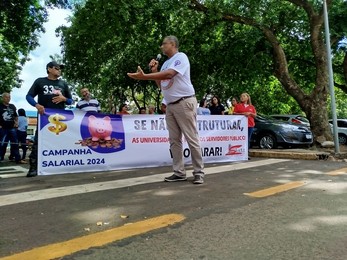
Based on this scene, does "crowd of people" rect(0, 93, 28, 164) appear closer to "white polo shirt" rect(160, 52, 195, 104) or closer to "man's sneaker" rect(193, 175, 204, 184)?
"white polo shirt" rect(160, 52, 195, 104)

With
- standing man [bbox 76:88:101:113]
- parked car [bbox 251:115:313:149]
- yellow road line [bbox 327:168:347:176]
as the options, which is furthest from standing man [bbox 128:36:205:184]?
parked car [bbox 251:115:313:149]

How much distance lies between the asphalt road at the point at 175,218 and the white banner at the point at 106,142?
2.75 feet

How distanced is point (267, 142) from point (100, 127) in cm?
807

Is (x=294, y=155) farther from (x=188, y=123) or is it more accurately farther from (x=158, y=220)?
(x=158, y=220)

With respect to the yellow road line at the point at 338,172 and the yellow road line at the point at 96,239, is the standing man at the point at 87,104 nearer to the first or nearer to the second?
the yellow road line at the point at 338,172

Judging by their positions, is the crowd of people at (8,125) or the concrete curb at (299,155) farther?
the crowd of people at (8,125)

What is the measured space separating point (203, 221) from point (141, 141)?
425cm

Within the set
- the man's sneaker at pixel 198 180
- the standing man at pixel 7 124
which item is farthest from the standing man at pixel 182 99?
the standing man at pixel 7 124

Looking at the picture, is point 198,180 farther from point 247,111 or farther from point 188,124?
point 247,111

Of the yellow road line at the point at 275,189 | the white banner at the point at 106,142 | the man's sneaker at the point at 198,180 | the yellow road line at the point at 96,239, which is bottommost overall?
the yellow road line at the point at 96,239

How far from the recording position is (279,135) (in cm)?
1332

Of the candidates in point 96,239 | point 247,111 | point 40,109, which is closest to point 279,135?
point 247,111

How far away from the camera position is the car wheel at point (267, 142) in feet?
44.2

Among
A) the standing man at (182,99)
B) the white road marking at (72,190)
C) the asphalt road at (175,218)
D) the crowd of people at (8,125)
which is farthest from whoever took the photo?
the crowd of people at (8,125)
